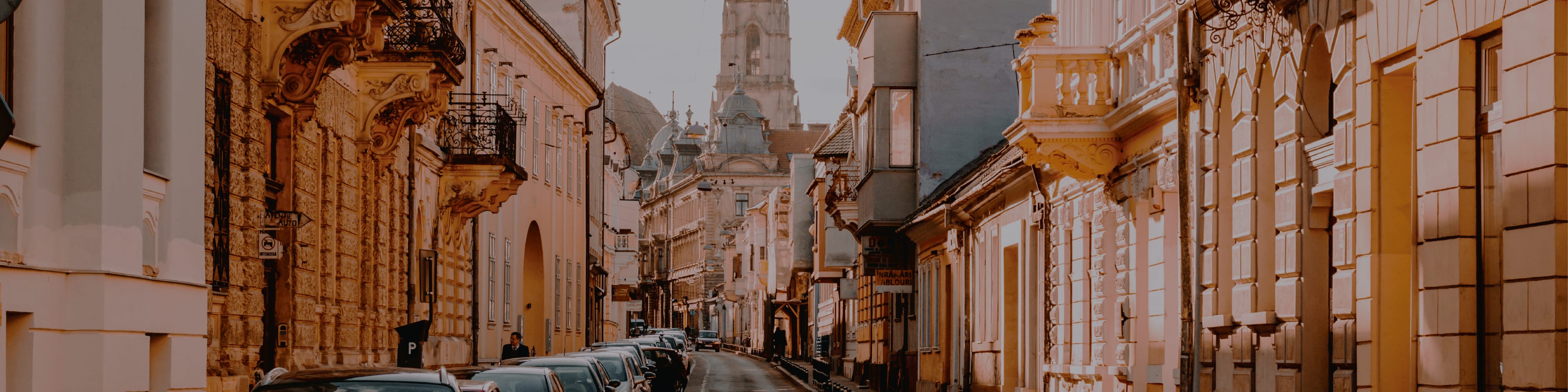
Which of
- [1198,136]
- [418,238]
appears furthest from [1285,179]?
[418,238]

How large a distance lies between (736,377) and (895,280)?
45.0ft

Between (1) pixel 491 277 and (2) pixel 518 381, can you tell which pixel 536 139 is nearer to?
(1) pixel 491 277

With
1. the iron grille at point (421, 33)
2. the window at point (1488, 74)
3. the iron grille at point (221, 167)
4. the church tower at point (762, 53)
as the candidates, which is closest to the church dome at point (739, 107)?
the church tower at point (762, 53)

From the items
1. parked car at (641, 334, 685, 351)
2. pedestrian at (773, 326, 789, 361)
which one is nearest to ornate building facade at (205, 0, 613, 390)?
parked car at (641, 334, 685, 351)

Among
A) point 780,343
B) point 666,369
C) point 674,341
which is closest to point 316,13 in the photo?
point 666,369

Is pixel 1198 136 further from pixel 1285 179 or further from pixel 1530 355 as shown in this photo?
pixel 1530 355

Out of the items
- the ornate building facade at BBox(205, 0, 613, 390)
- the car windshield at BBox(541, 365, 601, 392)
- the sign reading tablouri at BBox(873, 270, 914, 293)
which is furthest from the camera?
the sign reading tablouri at BBox(873, 270, 914, 293)

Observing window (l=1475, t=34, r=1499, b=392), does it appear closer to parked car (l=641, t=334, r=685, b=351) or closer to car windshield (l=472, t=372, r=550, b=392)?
car windshield (l=472, t=372, r=550, b=392)

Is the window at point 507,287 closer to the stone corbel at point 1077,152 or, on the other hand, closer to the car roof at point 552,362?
the car roof at point 552,362

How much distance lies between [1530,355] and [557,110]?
3208 centimetres

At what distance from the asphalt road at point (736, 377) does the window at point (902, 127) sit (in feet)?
24.4

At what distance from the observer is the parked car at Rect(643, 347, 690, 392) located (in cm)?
3169

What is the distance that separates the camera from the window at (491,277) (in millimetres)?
33500

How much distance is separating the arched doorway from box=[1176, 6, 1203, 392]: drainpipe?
24.7 metres
